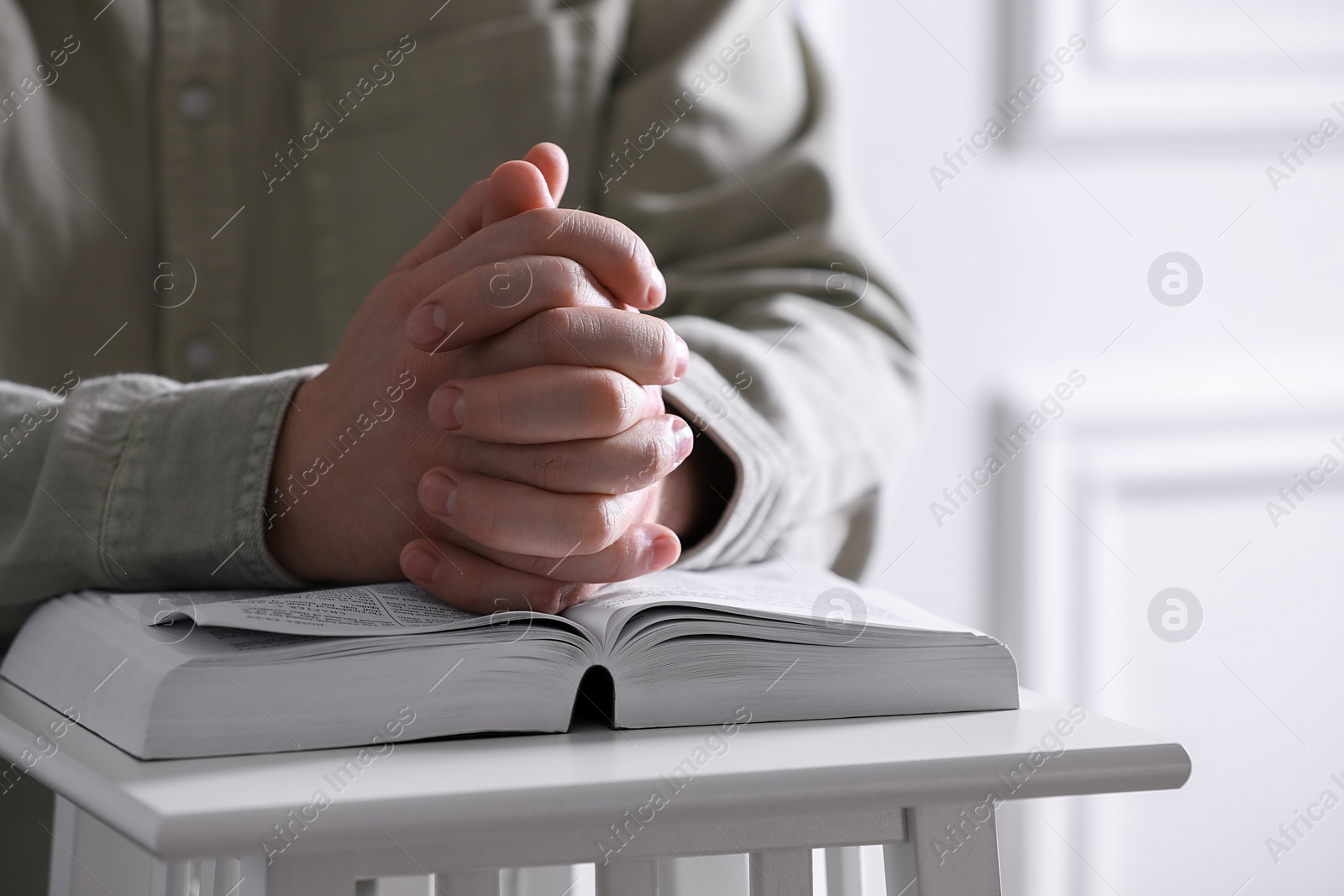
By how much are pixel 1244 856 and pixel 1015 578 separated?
0.58 m

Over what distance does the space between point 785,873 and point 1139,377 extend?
4.08 feet

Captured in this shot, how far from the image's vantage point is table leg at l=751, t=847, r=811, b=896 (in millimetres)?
446

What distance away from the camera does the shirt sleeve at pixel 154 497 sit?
0.50 metres

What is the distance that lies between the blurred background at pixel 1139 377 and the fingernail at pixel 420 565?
107cm

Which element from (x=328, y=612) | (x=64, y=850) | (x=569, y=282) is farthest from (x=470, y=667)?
(x=64, y=850)

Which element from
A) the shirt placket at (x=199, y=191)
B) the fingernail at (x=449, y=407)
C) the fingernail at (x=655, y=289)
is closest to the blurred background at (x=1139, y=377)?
the shirt placket at (x=199, y=191)

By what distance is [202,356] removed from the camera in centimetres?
78

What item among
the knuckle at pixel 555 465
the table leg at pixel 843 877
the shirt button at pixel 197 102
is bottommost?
the table leg at pixel 843 877

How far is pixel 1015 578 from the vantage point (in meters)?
1.51

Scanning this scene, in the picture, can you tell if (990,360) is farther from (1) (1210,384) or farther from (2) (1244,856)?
(2) (1244,856)

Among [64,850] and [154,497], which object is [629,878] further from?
[64,850]

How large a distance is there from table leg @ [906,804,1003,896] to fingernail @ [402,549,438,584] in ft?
0.71

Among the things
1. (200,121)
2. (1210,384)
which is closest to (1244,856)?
(1210,384)

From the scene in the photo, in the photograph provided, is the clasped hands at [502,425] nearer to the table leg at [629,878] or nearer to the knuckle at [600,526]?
the knuckle at [600,526]
